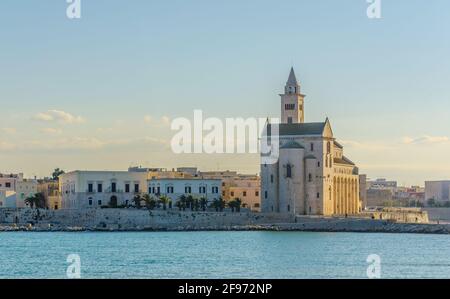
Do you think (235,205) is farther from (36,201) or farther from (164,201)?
(36,201)

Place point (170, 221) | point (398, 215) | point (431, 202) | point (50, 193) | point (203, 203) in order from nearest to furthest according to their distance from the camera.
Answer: point (170, 221) < point (203, 203) < point (50, 193) < point (398, 215) < point (431, 202)

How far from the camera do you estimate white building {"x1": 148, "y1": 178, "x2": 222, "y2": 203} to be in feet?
207

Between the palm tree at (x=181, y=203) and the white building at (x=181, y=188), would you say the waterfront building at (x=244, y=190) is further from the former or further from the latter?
the palm tree at (x=181, y=203)

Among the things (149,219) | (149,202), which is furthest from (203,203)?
(149,219)

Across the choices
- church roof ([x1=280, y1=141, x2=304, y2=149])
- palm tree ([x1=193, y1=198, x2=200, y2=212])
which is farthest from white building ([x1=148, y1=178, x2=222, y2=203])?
church roof ([x1=280, y1=141, x2=304, y2=149])

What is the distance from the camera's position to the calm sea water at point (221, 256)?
26.2m

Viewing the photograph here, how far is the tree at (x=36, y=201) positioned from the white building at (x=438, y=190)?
53.3 meters

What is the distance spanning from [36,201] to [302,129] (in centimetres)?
1819

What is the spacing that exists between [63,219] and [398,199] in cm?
5803

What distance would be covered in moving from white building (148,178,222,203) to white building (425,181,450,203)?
49514mm

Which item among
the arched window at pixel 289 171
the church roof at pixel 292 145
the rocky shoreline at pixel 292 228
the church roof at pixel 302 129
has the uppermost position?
the church roof at pixel 302 129

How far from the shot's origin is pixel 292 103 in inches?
2542

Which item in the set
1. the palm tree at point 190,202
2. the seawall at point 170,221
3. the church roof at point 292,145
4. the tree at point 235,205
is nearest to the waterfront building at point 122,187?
the palm tree at point 190,202

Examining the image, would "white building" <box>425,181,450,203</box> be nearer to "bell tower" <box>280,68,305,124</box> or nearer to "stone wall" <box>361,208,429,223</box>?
"stone wall" <box>361,208,429,223</box>
